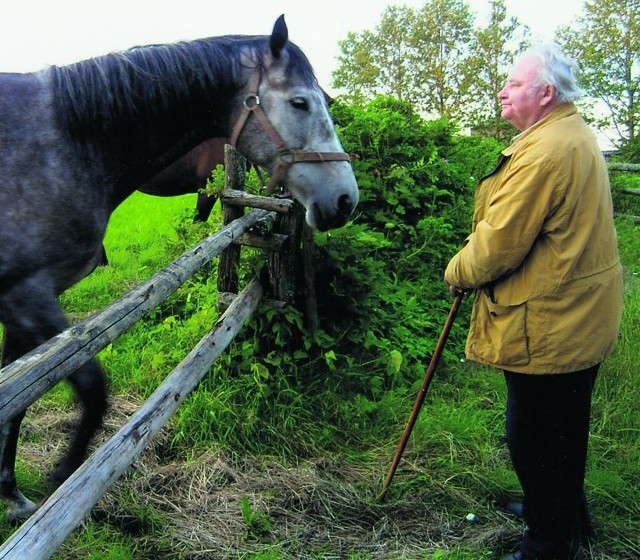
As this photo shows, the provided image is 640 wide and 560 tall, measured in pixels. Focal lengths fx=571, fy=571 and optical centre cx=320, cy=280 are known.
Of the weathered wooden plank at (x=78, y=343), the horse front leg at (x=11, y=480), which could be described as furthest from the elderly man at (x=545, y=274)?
the horse front leg at (x=11, y=480)

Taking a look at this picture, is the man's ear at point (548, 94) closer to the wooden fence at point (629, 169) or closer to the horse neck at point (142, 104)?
the horse neck at point (142, 104)

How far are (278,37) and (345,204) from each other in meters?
0.78

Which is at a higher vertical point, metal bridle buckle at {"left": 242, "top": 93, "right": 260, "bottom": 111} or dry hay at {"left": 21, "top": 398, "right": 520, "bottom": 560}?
metal bridle buckle at {"left": 242, "top": 93, "right": 260, "bottom": 111}

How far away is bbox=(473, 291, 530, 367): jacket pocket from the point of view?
2166 millimetres

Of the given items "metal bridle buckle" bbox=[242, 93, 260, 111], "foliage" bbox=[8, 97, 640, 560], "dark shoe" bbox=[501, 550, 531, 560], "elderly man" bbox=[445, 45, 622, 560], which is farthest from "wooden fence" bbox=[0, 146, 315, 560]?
"dark shoe" bbox=[501, 550, 531, 560]

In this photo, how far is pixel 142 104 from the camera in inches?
97.7

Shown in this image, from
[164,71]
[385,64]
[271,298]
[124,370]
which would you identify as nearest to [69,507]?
[164,71]

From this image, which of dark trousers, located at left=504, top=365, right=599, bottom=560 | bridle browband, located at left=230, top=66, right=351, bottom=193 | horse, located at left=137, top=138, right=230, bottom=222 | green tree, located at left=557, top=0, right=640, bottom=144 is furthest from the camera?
green tree, located at left=557, top=0, right=640, bottom=144

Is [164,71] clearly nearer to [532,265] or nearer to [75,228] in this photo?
[75,228]

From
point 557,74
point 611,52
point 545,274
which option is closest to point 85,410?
point 545,274

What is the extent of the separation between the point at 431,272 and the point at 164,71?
10.6 ft

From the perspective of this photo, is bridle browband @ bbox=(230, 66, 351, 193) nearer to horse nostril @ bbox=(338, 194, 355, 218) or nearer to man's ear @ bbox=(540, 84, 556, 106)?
horse nostril @ bbox=(338, 194, 355, 218)

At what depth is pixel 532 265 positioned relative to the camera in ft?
7.02

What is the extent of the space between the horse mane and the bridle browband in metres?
0.09
